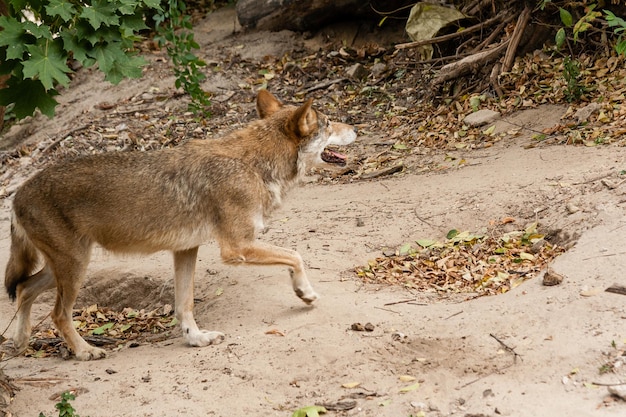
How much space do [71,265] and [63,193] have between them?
2.02ft

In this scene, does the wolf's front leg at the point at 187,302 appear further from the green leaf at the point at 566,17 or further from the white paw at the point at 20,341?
the green leaf at the point at 566,17

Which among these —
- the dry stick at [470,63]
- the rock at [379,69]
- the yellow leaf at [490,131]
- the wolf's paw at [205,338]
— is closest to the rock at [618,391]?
the wolf's paw at [205,338]

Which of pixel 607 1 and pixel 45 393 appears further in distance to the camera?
pixel 607 1

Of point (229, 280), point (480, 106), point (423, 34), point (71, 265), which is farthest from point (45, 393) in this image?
point (423, 34)

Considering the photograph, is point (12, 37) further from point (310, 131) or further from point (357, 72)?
point (357, 72)

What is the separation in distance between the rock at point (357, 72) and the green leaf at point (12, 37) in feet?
30.9

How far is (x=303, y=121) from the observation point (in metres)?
7.69

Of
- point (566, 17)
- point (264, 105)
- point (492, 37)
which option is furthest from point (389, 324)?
point (492, 37)

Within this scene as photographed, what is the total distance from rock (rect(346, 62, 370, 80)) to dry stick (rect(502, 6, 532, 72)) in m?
2.92

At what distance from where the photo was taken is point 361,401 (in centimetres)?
566

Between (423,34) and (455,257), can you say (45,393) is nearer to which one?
(455,257)

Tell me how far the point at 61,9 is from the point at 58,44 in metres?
0.31

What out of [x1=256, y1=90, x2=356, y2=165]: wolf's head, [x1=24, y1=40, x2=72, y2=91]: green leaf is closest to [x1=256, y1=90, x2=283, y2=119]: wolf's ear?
[x1=256, y1=90, x2=356, y2=165]: wolf's head

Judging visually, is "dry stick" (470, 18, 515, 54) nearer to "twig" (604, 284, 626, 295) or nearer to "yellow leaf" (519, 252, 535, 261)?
"yellow leaf" (519, 252, 535, 261)
